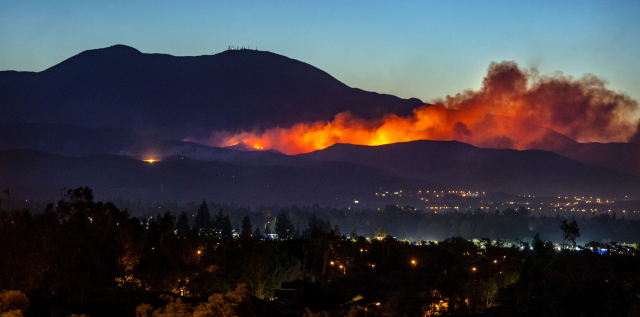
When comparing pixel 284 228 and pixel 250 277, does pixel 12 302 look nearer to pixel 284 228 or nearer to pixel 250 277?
pixel 250 277

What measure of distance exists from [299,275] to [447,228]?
419 ft

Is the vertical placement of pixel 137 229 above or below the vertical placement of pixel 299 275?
above

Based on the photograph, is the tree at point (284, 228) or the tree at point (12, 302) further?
the tree at point (284, 228)

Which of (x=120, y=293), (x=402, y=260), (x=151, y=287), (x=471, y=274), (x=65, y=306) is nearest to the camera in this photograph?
(x=65, y=306)

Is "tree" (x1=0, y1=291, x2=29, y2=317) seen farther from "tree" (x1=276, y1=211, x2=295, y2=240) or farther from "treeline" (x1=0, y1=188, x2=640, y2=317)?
"tree" (x1=276, y1=211, x2=295, y2=240)

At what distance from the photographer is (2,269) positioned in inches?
2044

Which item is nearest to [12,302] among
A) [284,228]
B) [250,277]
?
[250,277]

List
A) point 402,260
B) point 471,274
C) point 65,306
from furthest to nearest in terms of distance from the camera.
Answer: point 402,260 → point 471,274 → point 65,306

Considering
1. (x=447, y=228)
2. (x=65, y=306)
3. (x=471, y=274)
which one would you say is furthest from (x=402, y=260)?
(x=447, y=228)

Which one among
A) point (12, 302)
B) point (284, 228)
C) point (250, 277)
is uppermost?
point (12, 302)

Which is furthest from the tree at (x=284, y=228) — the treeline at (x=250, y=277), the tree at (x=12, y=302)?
the tree at (x=12, y=302)

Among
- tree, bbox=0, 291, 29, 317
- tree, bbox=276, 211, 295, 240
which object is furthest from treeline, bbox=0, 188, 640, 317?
tree, bbox=276, 211, 295, 240

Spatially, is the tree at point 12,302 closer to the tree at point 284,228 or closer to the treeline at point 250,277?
the treeline at point 250,277

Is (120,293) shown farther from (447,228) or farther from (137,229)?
(447,228)
